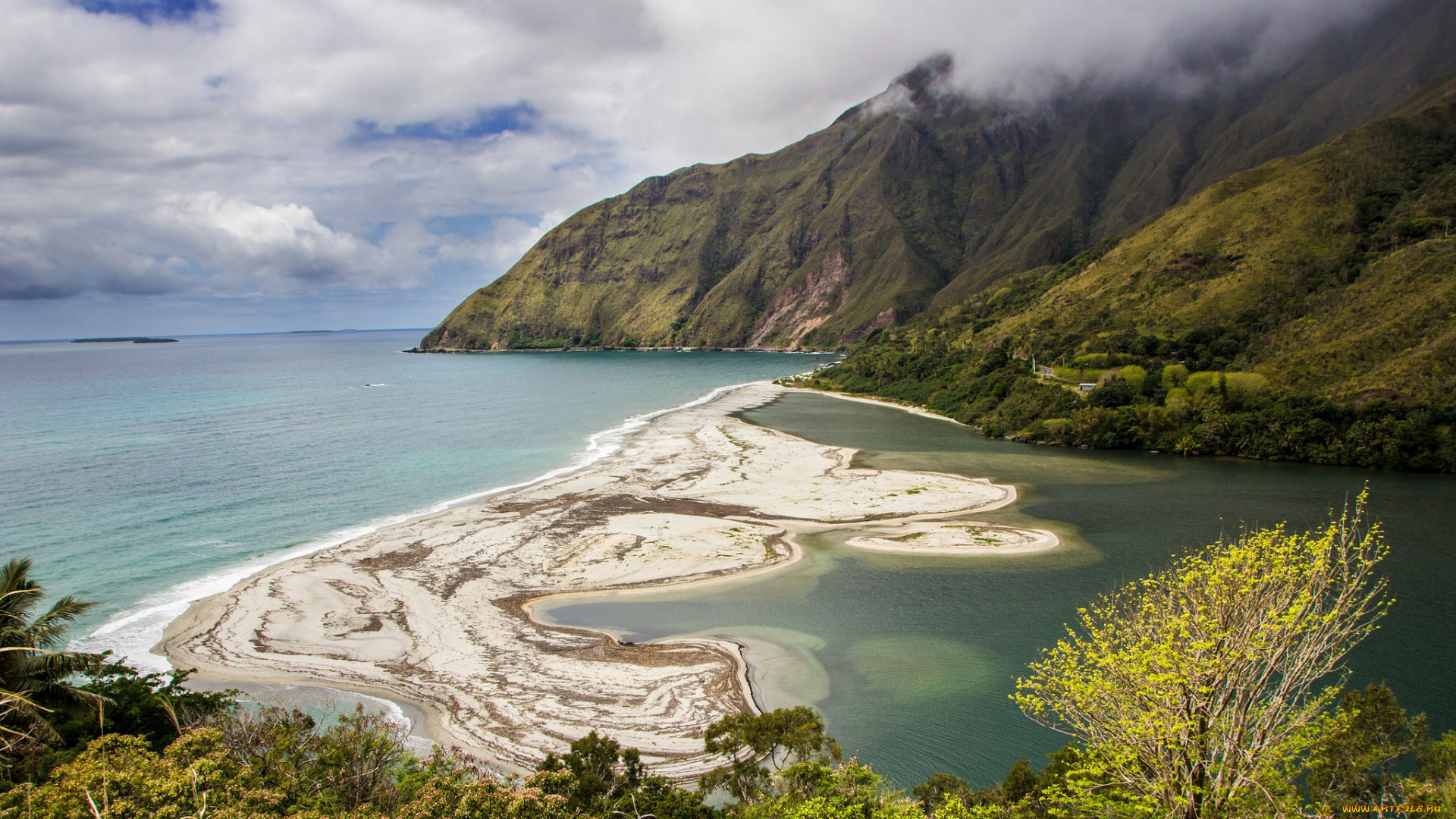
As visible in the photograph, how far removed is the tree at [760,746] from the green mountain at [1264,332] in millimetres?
69256

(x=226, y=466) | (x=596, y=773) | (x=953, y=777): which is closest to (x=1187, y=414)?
(x=953, y=777)

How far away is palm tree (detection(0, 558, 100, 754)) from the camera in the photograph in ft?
54.3

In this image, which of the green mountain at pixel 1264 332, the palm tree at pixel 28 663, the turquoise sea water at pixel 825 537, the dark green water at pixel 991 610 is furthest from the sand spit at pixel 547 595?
the green mountain at pixel 1264 332

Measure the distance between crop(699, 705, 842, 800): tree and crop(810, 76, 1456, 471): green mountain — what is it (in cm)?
6926

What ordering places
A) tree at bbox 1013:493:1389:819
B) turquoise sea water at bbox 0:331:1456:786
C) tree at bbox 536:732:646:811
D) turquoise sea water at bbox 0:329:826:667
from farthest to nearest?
turquoise sea water at bbox 0:329:826:667, turquoise sea water at bbox 0:331:1456:786, tree at bbox 536:732:646:811, tree at bbox 1013:493:1389:819

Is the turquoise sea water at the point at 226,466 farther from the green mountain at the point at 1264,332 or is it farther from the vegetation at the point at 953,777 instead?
the green mountain at the point at 1264,332

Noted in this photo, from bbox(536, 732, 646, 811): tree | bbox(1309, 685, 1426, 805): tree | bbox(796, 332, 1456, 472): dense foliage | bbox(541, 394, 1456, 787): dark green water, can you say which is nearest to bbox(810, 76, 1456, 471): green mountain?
bbox(796, 332, 1456, 472): dense foliage

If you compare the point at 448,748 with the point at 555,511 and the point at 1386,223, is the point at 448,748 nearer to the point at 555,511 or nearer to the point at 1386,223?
the point at 555,511

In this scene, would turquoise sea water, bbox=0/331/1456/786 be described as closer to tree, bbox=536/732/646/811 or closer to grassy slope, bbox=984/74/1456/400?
tree, bbox=536/732/646/811

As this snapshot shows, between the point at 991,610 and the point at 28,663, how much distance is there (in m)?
34.8

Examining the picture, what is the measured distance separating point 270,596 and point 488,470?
3107cm

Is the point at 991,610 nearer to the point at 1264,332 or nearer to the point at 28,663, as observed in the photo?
the point at 28,663

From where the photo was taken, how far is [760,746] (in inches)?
821

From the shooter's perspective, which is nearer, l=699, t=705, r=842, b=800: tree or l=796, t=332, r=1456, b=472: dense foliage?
l=699, t=705, r=842, b=800: tree
